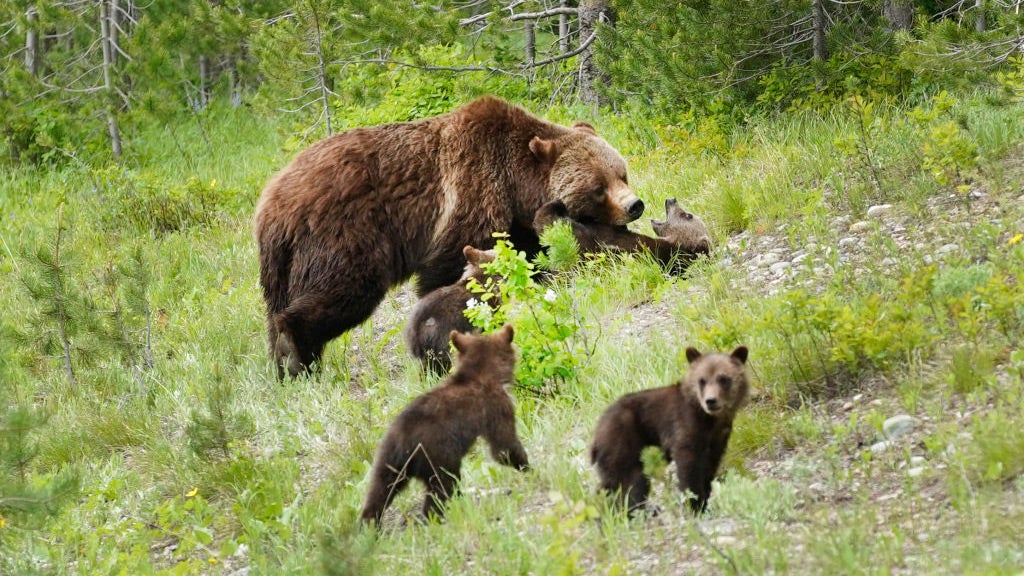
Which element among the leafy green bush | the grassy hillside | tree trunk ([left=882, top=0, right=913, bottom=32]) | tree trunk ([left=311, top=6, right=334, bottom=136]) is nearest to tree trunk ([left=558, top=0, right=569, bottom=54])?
tree trunk ([left=311, top=6, right=334, bottom=136])

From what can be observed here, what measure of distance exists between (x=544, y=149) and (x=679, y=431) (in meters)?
4.51

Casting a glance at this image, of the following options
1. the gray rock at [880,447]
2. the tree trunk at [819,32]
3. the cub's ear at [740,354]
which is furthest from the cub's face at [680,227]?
the cub's ear at [740,354]

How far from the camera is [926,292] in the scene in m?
5.69

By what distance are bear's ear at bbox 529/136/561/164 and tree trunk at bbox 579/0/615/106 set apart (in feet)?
11.9

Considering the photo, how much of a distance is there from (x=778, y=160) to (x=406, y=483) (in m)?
5.20

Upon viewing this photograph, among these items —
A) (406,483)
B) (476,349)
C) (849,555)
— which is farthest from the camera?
(476,349)

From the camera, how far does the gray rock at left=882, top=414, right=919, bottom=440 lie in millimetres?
4922

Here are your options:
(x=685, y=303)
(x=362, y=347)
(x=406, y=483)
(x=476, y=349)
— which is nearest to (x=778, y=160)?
(x=685, y=303)

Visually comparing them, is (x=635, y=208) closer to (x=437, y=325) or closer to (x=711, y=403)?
(x=437, y=325)

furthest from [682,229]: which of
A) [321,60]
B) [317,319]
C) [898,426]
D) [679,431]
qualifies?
[321,60]

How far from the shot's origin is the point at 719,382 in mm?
4422

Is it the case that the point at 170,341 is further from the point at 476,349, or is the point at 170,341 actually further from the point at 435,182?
the point at 476,349

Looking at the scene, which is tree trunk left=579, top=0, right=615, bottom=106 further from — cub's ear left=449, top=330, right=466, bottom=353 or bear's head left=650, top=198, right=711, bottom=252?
cub's ear left=449, top=330, right=466, bottom=353

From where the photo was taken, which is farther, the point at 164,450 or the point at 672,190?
the point at 672,190
